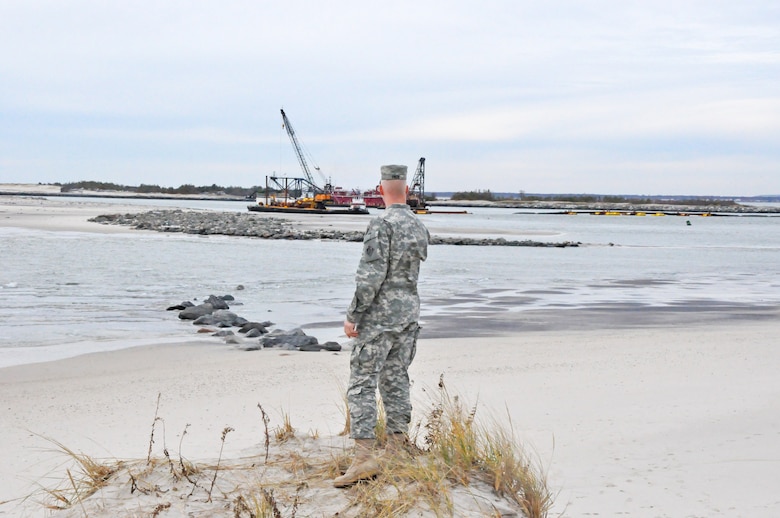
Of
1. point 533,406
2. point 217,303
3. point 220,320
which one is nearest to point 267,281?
point 217,303

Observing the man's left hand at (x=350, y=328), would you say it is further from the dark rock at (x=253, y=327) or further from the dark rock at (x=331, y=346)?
the dark rock at (x=253, y=327)

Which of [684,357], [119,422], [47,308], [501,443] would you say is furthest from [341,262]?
[501,443]

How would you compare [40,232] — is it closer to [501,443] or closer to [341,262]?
[341,262]

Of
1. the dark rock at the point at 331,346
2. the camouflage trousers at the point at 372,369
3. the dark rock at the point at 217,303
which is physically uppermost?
the camouflage trousers at the point at 372,369

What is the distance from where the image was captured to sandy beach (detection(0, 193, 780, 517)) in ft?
17.7

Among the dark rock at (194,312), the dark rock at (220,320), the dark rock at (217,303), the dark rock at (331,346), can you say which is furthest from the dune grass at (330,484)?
the dark rock at (217,303)

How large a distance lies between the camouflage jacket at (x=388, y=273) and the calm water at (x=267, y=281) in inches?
263

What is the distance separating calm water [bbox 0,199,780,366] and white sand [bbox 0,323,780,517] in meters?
2.21

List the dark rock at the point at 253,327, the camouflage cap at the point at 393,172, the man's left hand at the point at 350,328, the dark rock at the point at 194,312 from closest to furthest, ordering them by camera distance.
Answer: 1. the man's left hand at the point at 350,328
2. the camouflage cap at the point at 393,172
3. the dark rock at the point at 253,327
4. the dark rock at the point at 194,312

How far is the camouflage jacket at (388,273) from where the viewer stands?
495cm

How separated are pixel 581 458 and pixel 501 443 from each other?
1112 mm

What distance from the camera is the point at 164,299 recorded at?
17.0m

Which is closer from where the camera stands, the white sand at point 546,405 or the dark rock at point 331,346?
the white sand at point 546,405

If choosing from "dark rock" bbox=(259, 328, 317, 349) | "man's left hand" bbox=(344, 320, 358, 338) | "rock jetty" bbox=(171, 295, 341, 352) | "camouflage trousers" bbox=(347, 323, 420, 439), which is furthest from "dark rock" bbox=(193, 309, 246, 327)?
"man's left hand" bbox=(344, 320, 358, 338)
